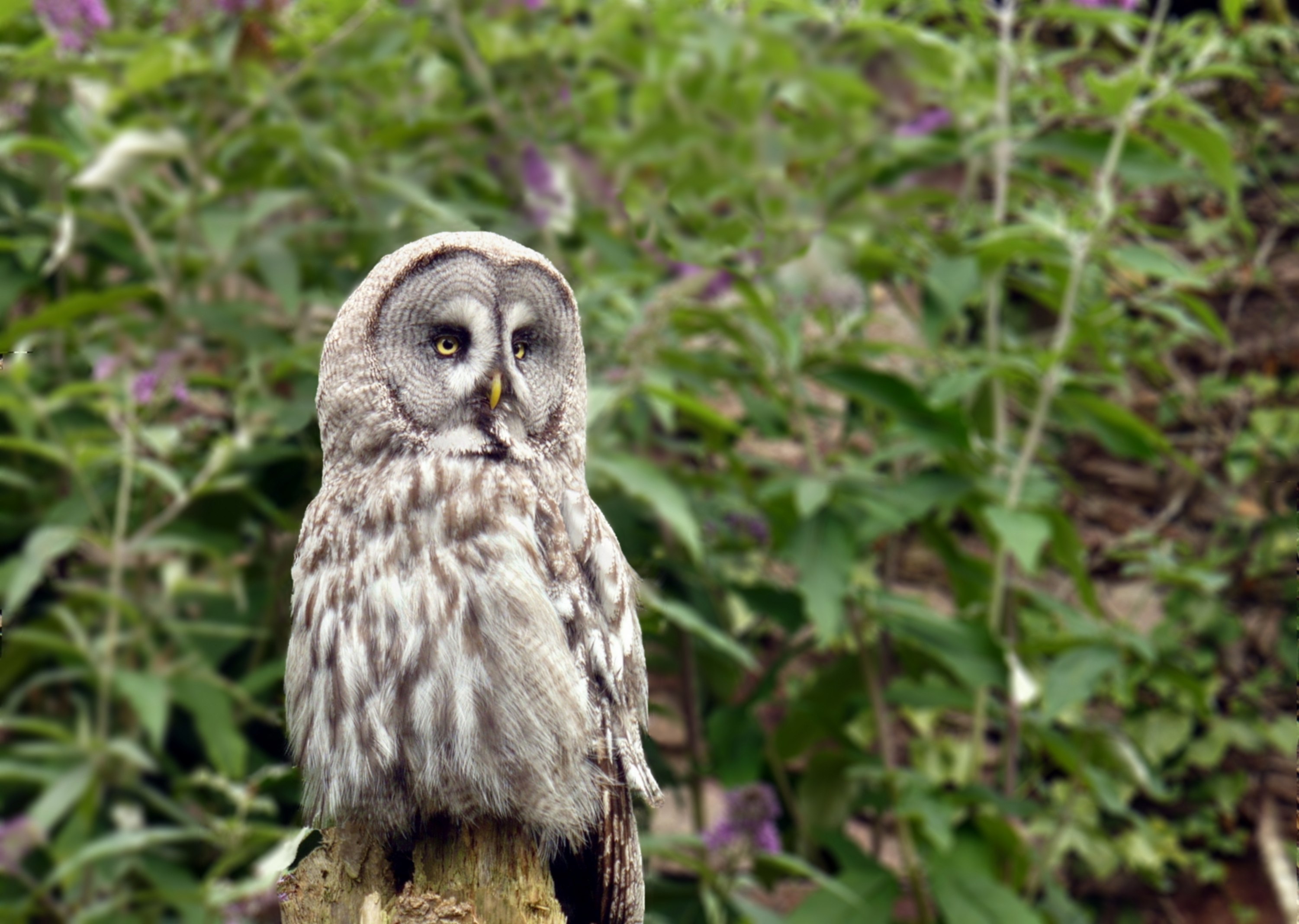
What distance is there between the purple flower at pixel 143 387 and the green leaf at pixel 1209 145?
2137 mm

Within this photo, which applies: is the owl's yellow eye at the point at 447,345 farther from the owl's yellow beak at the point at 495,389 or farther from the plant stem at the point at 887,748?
the plant stem at the point at 887,748

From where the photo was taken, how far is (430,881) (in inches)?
49.7

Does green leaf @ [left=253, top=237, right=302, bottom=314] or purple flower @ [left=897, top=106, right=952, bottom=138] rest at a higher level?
purple flower @ [left=897, top=106, right=952, bottom=138]

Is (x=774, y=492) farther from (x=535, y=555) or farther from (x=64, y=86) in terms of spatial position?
(x=64, y=86)

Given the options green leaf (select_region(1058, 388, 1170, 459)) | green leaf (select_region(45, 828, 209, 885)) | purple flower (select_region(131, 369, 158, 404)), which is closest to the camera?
green leaf (select_region(45, 828, 209, 885))

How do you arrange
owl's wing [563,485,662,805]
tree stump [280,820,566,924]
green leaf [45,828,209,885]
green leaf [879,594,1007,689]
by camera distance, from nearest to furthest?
tree stump [280,820,566,924]
owl's wing [563,485,662,805]
green leaf [45,828,209,885]
green leaf [879,594,1007,689]

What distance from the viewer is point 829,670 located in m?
3.03

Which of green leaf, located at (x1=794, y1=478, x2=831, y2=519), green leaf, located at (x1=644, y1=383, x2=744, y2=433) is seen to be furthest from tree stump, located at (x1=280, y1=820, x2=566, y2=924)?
green leaf, located at (x1=794, y1=478, x2=831, y2=519)

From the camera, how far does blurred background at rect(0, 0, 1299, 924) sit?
250cm

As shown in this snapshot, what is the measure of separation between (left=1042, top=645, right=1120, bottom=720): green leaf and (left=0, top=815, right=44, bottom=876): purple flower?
6.21ft

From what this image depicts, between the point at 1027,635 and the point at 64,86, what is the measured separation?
2780 millimetres

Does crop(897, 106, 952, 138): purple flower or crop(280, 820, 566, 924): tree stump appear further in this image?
crop(897, 106, 952, 138): purple flower

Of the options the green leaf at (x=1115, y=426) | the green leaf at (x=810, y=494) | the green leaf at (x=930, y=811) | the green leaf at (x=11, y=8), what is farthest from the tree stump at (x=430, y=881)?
the green leaf at (x=1115, y=426)

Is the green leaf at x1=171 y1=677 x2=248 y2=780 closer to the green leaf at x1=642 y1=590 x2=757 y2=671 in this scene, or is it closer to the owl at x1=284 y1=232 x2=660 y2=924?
the green leaf at x1=642 y1=590 x2=757 y2=671
